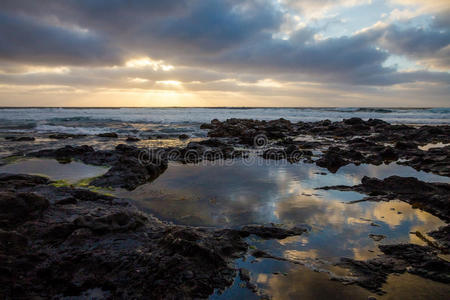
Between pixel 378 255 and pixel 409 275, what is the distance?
365mm

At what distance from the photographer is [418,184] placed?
5000 millimetres

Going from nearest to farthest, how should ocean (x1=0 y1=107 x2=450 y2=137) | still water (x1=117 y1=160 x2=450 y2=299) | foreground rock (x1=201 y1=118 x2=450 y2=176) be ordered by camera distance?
still water (x1=117 y1=160 x2=450 y2=299) → foreground rock (x1=201 y1=118 x2=450 y2=176) → ocean (x1=0 y1=107 x2=450 y2=137)

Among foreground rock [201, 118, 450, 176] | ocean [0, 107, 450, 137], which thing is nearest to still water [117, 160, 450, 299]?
foreground rock [201, 118, 450, 176]

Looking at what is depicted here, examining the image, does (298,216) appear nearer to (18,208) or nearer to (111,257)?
(111,257)

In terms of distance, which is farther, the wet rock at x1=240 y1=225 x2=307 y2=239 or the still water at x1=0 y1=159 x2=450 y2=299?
the wet rock at x1=240 y1=225 x2=307 y2=239

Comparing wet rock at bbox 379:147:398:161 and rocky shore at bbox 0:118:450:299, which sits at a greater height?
wet rock at bbox 379:147:398:161

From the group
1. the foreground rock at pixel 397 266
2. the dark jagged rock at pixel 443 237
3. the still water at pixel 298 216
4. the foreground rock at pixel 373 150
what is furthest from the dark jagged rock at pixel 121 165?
the dark jagged rock at pixel 443 237

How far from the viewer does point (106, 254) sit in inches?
105

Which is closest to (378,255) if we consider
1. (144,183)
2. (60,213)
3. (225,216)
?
(225,216)

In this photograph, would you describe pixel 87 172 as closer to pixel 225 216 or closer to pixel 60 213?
pixel 60 213

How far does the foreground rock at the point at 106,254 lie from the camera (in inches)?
88.9

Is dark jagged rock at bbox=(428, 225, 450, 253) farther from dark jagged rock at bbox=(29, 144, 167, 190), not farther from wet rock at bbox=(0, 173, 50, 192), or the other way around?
wet rock at bbox=(0, 173, 50, 192)

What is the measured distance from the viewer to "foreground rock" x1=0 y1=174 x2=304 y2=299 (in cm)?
226

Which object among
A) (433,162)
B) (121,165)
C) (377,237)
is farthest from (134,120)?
(377,237)
